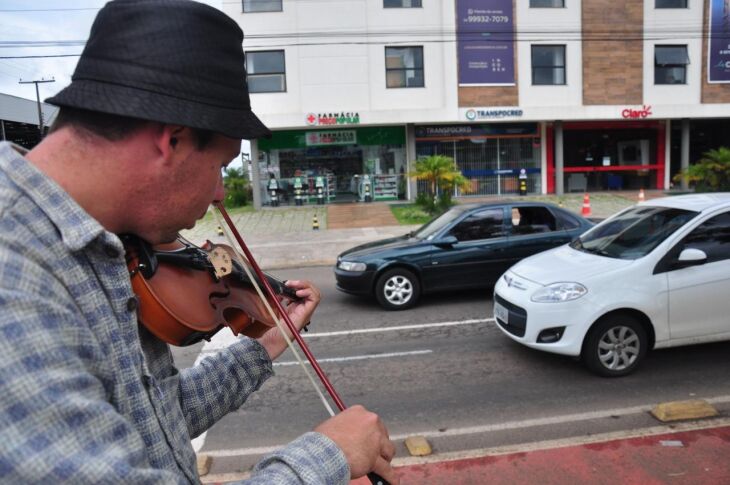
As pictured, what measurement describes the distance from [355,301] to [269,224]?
1069 centimetres

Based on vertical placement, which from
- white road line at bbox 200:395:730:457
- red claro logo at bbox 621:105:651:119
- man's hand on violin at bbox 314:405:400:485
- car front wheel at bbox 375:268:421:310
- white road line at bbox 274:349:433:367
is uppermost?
red claro logo at bbox 621:105:651:119

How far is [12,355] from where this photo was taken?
30.0 inches

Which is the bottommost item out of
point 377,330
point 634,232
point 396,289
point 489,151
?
point 377,330

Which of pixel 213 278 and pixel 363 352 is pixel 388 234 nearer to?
pixel 363 352

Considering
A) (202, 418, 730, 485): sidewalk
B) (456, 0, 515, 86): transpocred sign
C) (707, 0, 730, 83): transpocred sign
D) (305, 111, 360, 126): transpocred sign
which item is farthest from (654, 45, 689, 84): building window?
(202, 418, 730, 485): sidewalk

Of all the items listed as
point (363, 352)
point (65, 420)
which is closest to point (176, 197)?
point (65, 420)

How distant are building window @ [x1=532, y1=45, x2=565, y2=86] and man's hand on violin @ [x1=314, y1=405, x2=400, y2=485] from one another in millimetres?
23703

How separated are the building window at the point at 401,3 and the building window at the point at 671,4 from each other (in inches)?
398

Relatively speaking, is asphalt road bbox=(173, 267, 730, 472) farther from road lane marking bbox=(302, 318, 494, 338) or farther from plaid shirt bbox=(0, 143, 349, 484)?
plaid shirt bbox=(0, 143, 349, 484)

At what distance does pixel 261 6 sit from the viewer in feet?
71.2

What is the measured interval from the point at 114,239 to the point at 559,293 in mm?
4832

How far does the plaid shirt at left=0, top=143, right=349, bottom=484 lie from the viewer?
755 mm

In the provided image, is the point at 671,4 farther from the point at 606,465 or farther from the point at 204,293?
the point at 204,293

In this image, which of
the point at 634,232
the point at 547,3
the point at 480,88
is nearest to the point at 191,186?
the point at 634,232
